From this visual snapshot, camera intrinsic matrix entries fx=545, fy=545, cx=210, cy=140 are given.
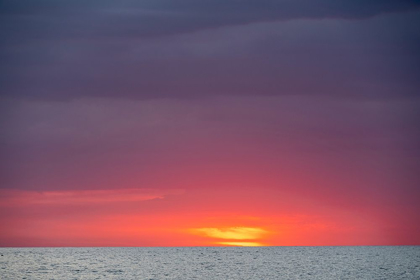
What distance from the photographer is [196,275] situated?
342 ft

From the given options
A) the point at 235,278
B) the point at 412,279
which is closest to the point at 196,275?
the point at 235,278

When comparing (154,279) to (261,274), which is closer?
(154,279)

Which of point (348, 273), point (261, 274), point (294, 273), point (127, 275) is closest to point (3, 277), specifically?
point (127, 275)

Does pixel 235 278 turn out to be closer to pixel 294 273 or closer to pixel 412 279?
pixel 294 273

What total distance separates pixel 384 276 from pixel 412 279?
266 inches

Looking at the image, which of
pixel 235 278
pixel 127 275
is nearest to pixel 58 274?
pixel 127 275

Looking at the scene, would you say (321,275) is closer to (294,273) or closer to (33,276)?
(294,273)

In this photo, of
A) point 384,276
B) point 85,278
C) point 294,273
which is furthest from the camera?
point 294,273

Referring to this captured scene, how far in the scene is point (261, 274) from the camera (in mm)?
106875

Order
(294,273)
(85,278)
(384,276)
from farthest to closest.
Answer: (294,273) → (384,276) → (85,278)

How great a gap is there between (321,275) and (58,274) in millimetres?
49844

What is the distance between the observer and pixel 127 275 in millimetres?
101125

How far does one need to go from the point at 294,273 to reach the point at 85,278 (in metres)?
41.8

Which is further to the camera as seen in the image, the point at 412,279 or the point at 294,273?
the point at 294,273
